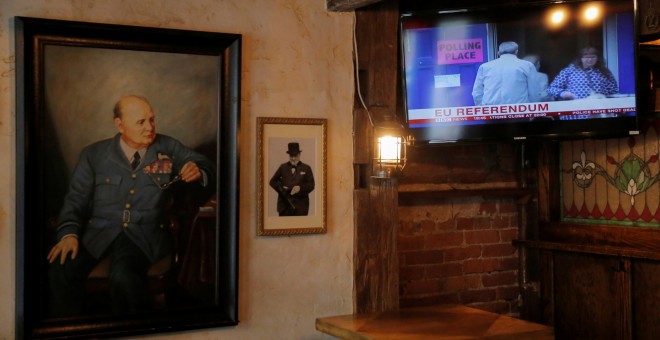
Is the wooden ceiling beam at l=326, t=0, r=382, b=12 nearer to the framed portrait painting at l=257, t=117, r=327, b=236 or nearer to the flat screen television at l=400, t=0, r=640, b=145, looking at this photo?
the flat screen television at l=400, t=0, r=640, b=145

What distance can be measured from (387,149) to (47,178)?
4.95 ft

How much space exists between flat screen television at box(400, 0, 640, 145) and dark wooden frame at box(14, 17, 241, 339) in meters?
0.94

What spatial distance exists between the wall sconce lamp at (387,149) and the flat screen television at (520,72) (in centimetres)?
18

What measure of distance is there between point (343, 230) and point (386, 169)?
14.0 inches

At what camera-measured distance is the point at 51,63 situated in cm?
304

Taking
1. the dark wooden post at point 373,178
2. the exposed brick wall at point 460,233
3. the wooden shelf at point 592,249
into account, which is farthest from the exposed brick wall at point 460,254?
the dark wooden post at point 373,178

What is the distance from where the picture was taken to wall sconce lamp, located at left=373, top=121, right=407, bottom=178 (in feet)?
11.9

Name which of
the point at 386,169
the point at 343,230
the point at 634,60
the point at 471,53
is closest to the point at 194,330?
the point at 343,230

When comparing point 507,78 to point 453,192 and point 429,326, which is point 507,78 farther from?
point 429,326

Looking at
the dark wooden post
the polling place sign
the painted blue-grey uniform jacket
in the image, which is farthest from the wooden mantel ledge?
the painted blue-grey uniform jacket

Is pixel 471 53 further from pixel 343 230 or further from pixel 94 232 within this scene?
pixel 94 232

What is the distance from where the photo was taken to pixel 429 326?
333 cm

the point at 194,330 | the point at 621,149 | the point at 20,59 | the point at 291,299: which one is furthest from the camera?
the point at 621,149

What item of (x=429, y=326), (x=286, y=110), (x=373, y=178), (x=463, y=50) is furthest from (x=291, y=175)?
(x=463, y=50)
